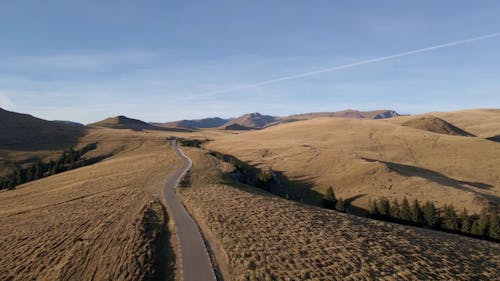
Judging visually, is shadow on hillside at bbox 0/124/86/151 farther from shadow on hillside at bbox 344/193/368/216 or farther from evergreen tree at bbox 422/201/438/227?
evergreen tree at bbox 422/201/438/227

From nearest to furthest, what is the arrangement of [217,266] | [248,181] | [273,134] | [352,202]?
[217,266], [352,202], [248,181], [273,134]

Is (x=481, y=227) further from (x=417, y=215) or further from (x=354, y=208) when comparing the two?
(x=354, y=208)

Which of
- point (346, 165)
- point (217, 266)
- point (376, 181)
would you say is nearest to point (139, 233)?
point (217, 266)

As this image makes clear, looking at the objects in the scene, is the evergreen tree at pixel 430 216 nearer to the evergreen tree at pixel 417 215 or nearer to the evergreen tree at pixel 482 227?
the evergreen tree at pixel 417 215

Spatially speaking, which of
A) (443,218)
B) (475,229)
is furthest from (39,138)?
(475,229)

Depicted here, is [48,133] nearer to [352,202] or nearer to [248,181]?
[248,181]
